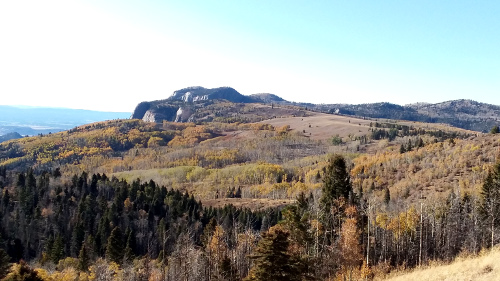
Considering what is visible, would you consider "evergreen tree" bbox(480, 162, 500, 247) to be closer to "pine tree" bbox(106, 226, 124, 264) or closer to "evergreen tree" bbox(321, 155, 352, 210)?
"evergreen tree" bbox(321, 155, 352, 210)

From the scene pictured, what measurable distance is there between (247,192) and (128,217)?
8058 cm

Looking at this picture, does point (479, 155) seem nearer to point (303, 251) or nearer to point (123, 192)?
point (303, 251)

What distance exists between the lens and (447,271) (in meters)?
24.1

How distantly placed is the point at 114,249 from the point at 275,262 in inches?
2589

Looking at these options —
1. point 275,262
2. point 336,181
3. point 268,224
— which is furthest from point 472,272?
point 268,224

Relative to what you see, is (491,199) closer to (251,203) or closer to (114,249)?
(114,249)

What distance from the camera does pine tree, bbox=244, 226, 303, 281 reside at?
23.2 meters

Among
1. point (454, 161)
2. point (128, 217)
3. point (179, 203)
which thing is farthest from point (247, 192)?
point (454, 161)

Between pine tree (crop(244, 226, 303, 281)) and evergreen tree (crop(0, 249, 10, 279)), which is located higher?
pine tree (crop(244, 226, 303, 281))

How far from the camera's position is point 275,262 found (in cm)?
2325

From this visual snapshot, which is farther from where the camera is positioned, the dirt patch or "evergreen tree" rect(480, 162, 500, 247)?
the dirt patch

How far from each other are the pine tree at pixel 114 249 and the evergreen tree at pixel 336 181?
2118 inches

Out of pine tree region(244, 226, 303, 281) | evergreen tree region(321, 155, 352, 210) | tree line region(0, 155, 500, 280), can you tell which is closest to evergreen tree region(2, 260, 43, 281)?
tree line region(0, 155, 500, 280)

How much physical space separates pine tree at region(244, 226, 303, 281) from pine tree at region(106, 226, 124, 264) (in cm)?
6375
